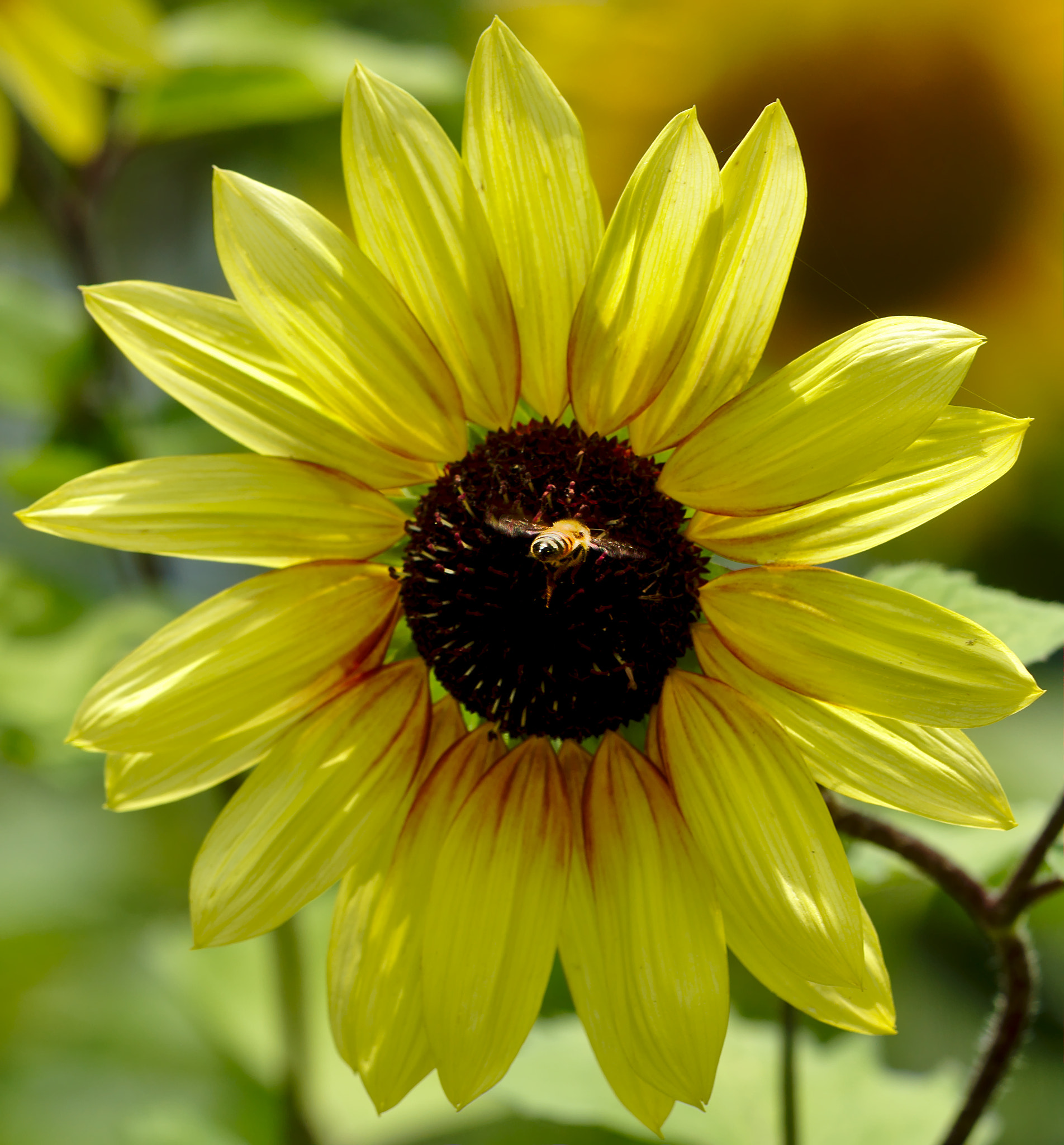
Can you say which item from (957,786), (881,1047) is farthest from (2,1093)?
(957,786)

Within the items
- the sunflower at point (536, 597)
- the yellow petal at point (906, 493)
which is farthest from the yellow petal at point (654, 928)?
the yellow petal at point (906, 493)

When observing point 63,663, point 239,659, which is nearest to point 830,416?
point 239,659

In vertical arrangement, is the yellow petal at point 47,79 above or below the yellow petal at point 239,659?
above

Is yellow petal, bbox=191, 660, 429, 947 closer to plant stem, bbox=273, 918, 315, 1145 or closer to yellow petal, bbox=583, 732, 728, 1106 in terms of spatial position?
yellow petal, bbox=583, 732, 728, 1106

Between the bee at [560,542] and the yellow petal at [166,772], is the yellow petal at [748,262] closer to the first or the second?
the bee at [560,542]

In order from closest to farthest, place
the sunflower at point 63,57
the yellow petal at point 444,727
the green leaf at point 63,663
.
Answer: the yellow petal at point 444,727, the green leaf at point 63,663, the sunflower at point 63,57

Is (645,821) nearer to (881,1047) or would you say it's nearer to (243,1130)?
(881,1047)
